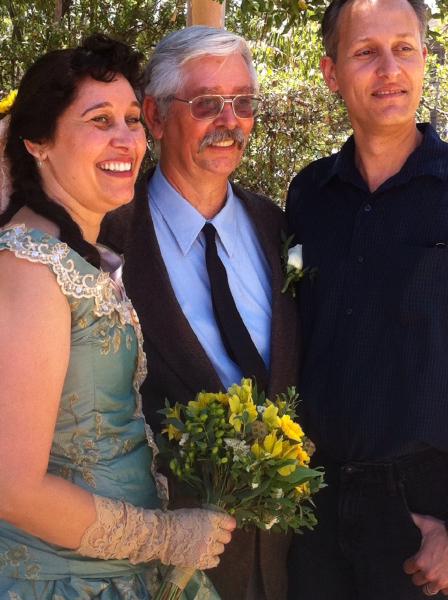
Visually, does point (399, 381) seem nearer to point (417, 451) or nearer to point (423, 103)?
point (417, 451)

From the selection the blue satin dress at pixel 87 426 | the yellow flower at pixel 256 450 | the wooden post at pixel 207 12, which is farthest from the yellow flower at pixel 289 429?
the wooden post at pixel 207 12

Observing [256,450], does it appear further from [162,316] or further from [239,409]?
[162,316]

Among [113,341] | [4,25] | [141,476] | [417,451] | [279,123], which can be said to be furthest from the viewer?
[4,25]

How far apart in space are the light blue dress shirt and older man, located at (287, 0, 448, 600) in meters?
0.21

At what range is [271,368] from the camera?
3768mm

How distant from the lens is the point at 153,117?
13.9 feet

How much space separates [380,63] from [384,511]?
189 centimetres

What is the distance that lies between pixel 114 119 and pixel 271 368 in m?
1.32

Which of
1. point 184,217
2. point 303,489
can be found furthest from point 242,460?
point 184,217

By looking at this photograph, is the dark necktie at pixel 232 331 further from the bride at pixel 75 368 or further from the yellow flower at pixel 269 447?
the yellow flower at pixel 269 447

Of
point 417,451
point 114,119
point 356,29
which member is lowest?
point 417,451

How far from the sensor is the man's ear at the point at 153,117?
421 cm

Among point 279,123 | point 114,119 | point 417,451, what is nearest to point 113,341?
point 114,119

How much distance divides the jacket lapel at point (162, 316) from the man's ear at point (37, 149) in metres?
0.96
